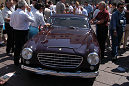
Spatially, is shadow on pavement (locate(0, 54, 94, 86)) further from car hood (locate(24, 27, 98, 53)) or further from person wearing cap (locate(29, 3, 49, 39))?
person wearing cap (locate(29, 3, 49, 39))

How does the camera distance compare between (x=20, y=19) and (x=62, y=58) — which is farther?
(x=20, y=19)

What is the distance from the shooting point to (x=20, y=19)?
4625 mm

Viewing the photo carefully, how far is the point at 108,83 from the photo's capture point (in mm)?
4098

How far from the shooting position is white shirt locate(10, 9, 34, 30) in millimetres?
4570

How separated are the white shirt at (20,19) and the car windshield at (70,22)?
958 mm

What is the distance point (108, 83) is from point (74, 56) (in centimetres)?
123

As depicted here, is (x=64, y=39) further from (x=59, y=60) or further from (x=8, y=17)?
(x=8, y=17)

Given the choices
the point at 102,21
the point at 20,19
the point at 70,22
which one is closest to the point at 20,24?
the point at 20,19

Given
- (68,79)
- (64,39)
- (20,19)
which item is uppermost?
(20,19)

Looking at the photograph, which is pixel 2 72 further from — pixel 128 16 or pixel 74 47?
pixel 128 16

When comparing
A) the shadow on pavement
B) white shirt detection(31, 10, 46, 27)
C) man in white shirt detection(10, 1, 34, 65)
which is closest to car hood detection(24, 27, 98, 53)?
white shirt detection(31, 10, 46, 27)

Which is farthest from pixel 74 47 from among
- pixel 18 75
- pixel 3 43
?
pixel 3 43

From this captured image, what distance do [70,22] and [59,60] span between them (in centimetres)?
199

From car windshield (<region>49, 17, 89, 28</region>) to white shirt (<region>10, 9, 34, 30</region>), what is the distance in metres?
0.96
